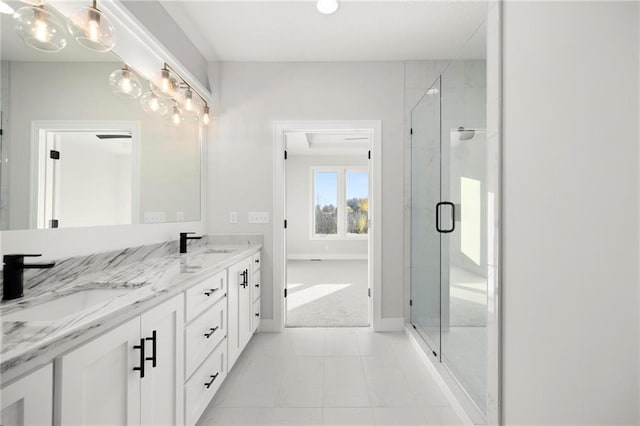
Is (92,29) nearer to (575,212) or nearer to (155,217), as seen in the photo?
(155,217)

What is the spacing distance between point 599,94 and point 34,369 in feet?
5.50

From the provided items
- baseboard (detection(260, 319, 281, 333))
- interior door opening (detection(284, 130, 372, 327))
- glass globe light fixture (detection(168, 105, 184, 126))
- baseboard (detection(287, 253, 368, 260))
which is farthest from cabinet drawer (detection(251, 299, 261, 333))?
baseboard (detection(287, 253, 368, 260))

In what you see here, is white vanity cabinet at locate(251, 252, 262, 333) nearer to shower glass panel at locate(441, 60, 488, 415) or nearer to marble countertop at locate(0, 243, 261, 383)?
marble countertop at locate(0, 243, 261, 383)

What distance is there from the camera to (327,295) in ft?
14.1

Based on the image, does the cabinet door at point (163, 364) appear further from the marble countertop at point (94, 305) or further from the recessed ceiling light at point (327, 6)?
the recessed ceiling light at point (327, 6)

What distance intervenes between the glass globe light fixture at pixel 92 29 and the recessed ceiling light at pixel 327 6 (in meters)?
1.36

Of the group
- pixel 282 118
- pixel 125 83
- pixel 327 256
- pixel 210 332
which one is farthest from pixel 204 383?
pixel 327 256

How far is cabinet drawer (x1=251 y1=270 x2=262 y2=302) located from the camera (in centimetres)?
270

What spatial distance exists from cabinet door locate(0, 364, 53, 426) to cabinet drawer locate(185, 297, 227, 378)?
710 mm

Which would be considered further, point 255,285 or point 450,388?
point 255,285

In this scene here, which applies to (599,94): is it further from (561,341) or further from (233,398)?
(233,398)

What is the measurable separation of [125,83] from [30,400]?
1.77 meters

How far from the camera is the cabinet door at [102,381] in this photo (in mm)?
784

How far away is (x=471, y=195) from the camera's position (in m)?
1.99
